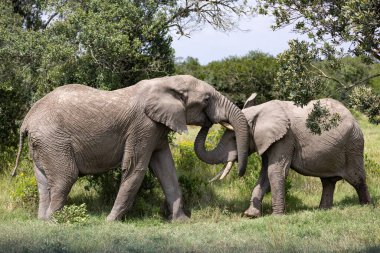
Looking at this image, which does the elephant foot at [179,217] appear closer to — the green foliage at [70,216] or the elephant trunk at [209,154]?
the elephant trunk at [209,154]

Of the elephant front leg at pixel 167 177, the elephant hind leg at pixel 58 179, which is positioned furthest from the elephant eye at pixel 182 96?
the elephant hind leg at pixel 58 179

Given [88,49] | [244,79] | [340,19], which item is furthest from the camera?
[244,79]

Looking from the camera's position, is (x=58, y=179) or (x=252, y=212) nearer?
(x=58, y=179)

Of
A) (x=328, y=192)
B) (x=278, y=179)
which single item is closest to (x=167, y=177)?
(x=278, y=179)

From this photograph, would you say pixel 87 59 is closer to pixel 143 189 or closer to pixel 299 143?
pixel 143 189

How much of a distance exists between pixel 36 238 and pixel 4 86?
7837mm

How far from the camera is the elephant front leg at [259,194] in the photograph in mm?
12812

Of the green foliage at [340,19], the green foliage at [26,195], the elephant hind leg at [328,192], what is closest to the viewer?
the green foliage at [340,19]

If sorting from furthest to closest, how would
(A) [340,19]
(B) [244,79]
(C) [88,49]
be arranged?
1. (B) [244,79]
2. (C) [88,49]
3. (A) [340,19]

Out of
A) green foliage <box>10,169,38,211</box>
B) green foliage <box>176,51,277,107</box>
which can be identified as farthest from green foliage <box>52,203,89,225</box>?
green foliage <box>176,51,277,107</box>

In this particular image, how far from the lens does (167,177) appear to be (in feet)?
41.7

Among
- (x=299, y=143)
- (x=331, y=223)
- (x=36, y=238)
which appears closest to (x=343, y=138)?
(x=299, y=143)

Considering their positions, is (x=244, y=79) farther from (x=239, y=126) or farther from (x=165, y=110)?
(x=165, y=110)

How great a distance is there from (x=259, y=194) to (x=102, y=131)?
125 inches
